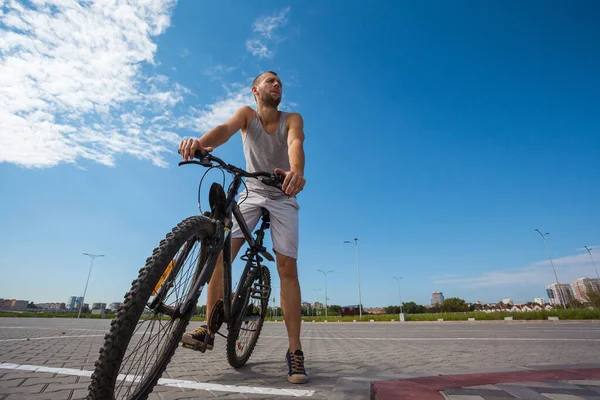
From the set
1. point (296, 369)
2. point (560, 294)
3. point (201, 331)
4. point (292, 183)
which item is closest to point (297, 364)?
point (296, 369)

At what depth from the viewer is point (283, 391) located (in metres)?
1.80

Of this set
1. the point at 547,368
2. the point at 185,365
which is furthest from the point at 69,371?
the point at 547,368

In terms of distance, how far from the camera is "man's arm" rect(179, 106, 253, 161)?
1.85 metres

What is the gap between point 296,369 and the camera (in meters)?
2.15

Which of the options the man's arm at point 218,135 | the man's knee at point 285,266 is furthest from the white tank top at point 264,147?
the man's knee at point 285,266

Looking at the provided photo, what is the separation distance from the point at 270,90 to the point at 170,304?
82.6 inches

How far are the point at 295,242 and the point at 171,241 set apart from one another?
4.60 ft

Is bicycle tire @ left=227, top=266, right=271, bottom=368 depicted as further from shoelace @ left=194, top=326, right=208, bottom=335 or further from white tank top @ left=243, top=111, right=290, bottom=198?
white tank top @ left=243, top=111, right=290, bottom=198

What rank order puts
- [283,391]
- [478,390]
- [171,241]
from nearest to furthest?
[171,241]
[478,390]
[283,391]

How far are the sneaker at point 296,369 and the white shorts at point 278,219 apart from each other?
78cm

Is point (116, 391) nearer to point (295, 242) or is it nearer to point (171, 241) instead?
point (171, 241)

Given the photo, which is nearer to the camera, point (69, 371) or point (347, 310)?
point (69, 371)

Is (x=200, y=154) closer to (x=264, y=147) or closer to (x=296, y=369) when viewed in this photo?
(x=264, y=147)

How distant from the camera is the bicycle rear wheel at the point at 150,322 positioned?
3.74 ft
